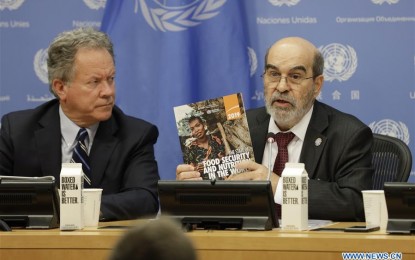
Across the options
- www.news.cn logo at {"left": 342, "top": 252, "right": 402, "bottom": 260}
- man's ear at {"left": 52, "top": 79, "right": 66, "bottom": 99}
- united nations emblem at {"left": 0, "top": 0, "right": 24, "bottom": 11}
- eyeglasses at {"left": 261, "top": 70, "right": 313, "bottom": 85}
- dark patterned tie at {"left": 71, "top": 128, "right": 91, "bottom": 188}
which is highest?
united nations emblem at {"left": 0, "top": 0, "right": 24, "bottom": 11}

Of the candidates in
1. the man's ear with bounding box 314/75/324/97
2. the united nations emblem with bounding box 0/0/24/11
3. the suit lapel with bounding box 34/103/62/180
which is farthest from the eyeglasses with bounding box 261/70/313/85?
the united nations emblem with bounding box 0/0/24/11

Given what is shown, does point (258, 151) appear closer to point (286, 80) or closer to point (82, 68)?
point (286, 80)

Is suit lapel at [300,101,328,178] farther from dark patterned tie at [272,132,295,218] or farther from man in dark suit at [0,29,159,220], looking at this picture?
man in dark suit at [0,29,159,220]

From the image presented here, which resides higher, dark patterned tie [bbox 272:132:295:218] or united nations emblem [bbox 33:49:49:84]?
united nations emblem [bbox 33:49:49:84]

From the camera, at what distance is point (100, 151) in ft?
14.1

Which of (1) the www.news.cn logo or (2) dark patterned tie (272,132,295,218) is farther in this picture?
(2) dark patterned tie (272,132,295,218)

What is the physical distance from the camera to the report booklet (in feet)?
11.9

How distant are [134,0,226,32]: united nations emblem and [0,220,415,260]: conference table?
2.31 metres

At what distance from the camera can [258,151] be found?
4.47 metres

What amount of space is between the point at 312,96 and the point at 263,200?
141 cm

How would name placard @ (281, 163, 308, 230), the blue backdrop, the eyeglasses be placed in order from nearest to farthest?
name placard @ (281, 163, 308, 230)
the eyeglasses
the blue backdrop

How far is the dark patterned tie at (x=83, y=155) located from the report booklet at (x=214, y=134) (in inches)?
29.3

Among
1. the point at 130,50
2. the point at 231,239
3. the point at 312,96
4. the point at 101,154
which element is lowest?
the point at 231,239

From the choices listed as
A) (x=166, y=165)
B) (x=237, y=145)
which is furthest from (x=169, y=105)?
(x=237, y=145)
